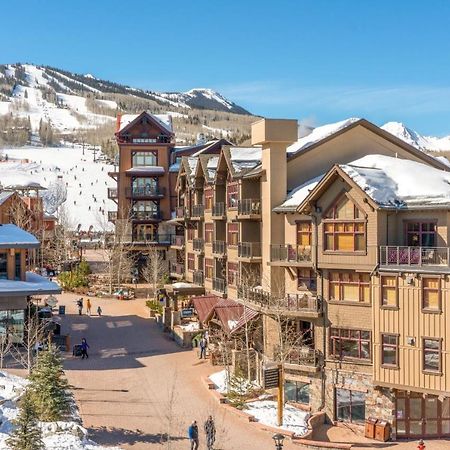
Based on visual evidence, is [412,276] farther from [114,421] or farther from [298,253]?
[114,421]

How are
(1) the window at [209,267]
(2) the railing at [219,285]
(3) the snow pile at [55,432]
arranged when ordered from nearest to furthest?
(3) the snow pile at [55,432] < (2) the railing at [219,285] < (1) the window at [209,267]

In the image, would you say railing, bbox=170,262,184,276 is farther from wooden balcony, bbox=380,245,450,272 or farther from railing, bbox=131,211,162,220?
wooden balcony, bbox=380,245,450,272

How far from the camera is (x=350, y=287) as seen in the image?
109 feet

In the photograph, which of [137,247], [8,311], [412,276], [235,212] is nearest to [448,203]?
[412,276]

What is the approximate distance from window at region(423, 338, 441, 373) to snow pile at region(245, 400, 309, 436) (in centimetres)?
617

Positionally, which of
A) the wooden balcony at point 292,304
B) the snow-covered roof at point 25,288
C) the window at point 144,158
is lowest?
the wooden balcony at point 292,304

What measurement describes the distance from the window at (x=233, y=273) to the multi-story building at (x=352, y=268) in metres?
1.24

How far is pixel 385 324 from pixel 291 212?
29.0ft

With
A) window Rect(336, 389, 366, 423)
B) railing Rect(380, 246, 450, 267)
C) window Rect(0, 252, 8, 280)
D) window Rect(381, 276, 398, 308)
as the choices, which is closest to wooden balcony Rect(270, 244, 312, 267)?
window Rect(381, 276, 398, 308)

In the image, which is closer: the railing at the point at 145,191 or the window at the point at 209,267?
the window at the point at 209,267

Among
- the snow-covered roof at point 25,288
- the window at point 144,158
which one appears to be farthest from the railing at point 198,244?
the window at point 144,158

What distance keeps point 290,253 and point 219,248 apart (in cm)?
1129

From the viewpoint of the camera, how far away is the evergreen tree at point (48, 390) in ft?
87.0

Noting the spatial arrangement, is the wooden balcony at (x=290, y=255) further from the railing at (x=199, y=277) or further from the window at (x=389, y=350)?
the railing at (x=199, y=277)
